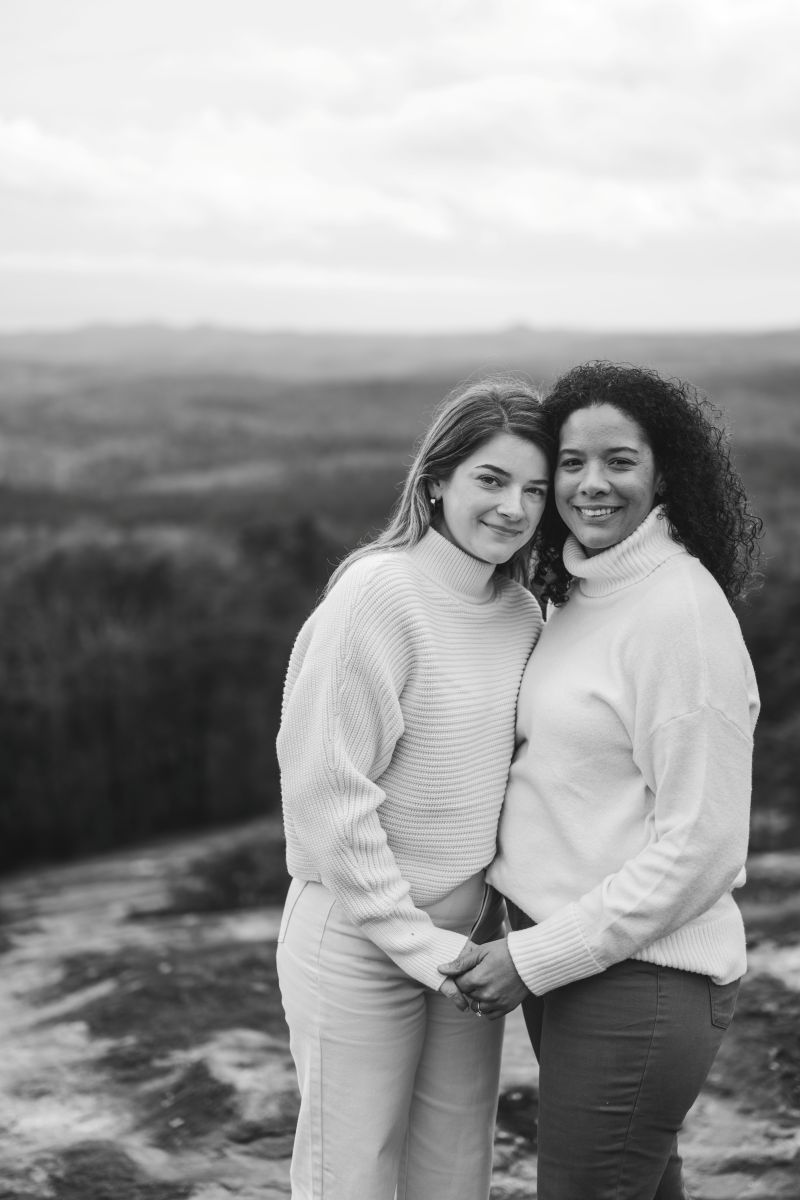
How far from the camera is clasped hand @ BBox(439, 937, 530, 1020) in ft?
8.80

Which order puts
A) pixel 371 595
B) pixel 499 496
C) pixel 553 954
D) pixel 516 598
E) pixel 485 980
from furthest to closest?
pixel 516 598 → pixel 499 496 → pixel 371 595 → pixel 485 980 → pixel 553 954

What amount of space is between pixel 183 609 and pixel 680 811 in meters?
17.8

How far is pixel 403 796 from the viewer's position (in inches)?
111

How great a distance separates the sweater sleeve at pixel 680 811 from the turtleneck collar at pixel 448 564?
531mm

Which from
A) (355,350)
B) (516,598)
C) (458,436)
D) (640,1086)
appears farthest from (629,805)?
(355,350)

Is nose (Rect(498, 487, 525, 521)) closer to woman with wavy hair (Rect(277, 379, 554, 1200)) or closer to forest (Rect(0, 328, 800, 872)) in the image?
woman with wavy hair (Rect(277, 379, 554, 1200))

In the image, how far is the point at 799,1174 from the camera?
3.54m

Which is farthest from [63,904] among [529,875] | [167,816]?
[167,816]

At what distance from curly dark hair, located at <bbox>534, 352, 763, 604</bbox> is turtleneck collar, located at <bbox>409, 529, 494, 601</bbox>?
371 mm

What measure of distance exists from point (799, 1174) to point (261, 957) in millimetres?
2722

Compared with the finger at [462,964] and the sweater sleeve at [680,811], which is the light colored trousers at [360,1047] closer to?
the finger at [462,964]

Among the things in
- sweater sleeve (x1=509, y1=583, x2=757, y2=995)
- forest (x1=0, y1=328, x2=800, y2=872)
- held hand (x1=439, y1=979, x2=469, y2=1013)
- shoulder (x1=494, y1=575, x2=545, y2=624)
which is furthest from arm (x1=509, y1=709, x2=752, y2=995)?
forest (x1=0, y1=328, x2=800, y2=872)

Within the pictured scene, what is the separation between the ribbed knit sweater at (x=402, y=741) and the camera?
8.96ft

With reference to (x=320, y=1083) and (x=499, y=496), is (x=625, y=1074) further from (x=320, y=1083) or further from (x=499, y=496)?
(x=499, y=496)
